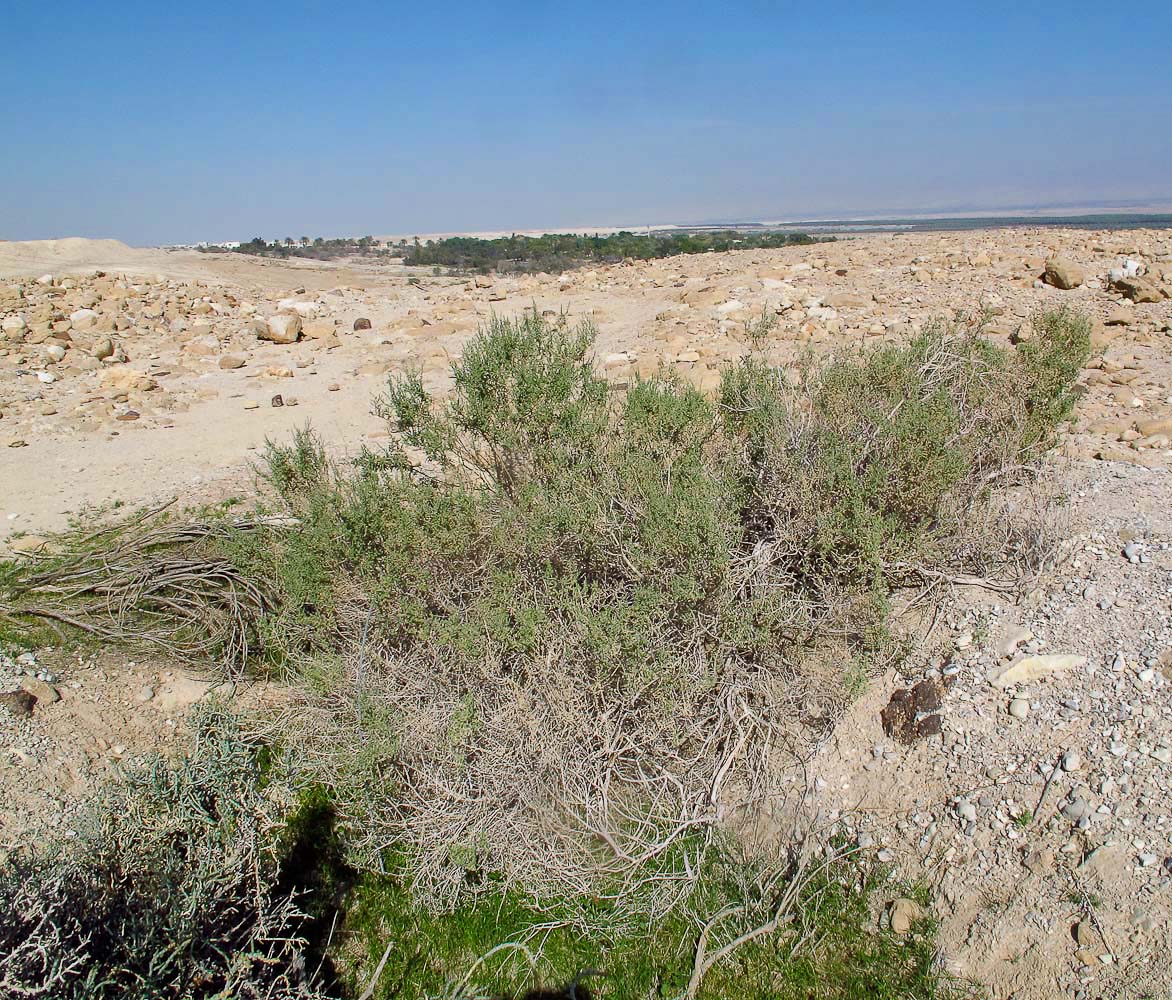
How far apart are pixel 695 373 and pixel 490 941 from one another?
17.4ft

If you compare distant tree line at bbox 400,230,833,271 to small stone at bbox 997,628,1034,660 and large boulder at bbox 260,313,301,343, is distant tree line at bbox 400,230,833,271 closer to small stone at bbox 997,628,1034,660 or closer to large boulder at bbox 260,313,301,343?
large boulder at bbox 260,313,301,343

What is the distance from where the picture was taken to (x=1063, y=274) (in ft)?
29.1

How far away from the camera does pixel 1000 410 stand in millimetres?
4672

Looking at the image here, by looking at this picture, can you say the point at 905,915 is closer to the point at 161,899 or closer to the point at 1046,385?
the point at 161,899

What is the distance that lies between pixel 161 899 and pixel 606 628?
191 cm

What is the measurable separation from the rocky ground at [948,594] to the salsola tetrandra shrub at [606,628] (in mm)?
505

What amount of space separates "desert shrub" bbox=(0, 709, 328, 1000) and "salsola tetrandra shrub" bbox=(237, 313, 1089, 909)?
593 millimetres

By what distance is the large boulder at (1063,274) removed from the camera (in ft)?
28.9

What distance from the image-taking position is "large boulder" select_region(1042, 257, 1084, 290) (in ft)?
28.9

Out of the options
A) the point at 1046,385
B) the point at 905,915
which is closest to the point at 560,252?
the point at 1046,385

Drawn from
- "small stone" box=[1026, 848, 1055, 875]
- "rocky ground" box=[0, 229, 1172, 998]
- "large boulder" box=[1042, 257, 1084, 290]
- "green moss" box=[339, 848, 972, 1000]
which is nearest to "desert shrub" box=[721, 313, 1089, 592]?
"rocky ground" box=[0, 229, 1172, 998]

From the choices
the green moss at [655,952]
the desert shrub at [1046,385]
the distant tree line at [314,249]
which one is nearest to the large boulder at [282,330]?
the green moss at [655,952]

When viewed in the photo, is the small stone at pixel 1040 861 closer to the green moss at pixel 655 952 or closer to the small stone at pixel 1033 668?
the green moss at pixel 655 952

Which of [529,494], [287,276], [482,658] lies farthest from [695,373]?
[287,276]
